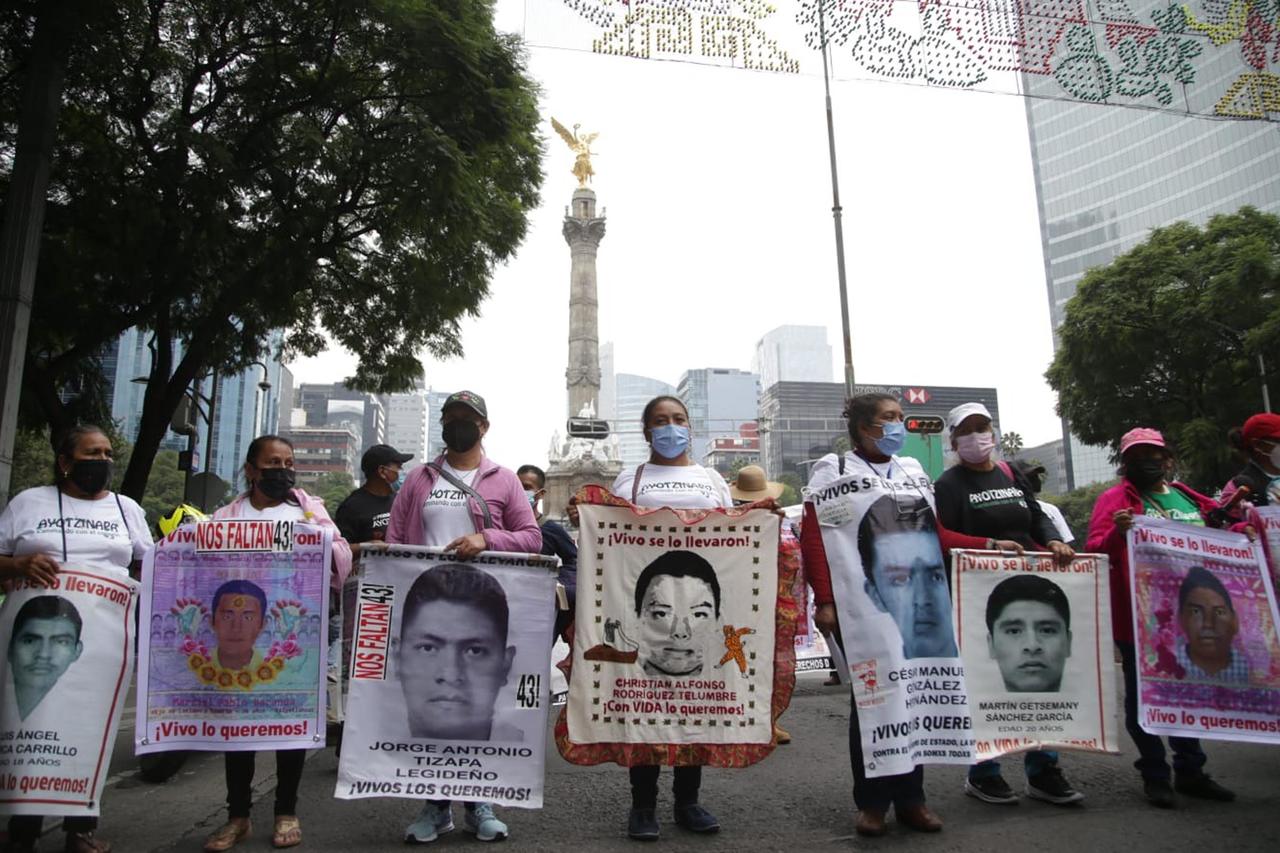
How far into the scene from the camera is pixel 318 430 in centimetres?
12481

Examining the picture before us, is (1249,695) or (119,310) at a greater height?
(119,310)

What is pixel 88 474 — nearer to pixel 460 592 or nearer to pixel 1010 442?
pixel 460 592

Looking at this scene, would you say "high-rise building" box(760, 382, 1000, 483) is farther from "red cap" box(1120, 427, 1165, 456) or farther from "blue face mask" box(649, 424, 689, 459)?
"blue face mask" box(649, 424, 689, 459)

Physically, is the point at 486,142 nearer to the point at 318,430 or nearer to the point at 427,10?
the point at 427,10

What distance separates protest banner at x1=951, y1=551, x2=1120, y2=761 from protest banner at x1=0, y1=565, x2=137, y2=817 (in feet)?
13.3

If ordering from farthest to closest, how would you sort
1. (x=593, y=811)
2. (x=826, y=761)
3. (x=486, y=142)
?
(x=486, y=142)
(x=826, y=761)
(x=593, y=811)

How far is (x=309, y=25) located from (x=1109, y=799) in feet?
34.6

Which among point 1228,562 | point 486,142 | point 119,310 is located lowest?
point 1228,562

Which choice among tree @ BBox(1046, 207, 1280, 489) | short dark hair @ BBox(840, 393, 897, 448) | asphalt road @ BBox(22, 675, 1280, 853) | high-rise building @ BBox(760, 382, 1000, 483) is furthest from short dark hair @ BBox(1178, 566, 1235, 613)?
high-rise building @ BBox(760, 382, 1000, 483)

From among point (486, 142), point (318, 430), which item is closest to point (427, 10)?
point (486, 142)

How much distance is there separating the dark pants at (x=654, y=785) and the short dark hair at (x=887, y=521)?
127 cm

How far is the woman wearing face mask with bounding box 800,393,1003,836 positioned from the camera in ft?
13.2

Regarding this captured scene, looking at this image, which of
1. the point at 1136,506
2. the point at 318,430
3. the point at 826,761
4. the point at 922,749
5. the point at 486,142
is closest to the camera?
the point at 922,749

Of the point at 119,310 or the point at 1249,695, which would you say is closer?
the point at 1249,695
